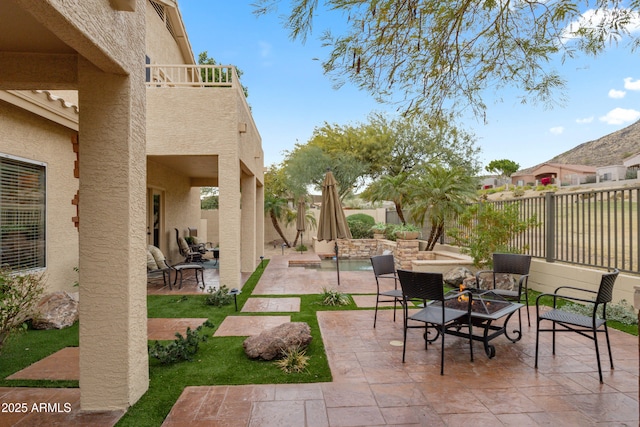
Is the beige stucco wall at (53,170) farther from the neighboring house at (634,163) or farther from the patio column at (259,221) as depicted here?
the neighboring house at (634,163)

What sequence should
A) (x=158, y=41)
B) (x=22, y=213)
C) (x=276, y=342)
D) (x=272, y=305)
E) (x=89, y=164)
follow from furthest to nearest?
(x=158, y=41) < (x=272, y=305) < (x=22, y=213) < (x=276, y=342) < (x=89, y=164)

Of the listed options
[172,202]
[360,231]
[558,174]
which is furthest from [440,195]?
[558,174]

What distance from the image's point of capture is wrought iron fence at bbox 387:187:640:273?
602 centimetres

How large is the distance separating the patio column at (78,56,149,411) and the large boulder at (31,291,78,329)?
3041mm

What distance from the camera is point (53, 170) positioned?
6262 millimetres

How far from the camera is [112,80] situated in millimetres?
3043

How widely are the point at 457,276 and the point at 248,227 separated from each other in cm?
594

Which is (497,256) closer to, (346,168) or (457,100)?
Answer: (457,100)

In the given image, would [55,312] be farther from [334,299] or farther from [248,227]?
[248,227]

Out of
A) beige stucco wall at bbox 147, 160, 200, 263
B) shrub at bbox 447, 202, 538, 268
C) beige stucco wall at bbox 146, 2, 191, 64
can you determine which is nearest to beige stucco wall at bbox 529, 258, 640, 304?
shrub at bbox 447, 202, 538, 268

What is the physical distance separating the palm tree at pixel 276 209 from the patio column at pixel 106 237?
16342 mm

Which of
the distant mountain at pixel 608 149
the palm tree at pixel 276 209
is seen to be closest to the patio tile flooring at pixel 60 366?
the palm tree at pixel 276 209

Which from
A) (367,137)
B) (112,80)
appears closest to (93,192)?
(112,80)

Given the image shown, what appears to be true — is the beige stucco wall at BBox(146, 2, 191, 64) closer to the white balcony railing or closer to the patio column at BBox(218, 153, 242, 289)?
the white balcony railing
